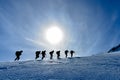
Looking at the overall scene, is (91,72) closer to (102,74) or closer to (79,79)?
(102,74)

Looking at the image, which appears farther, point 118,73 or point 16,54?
point 16,54

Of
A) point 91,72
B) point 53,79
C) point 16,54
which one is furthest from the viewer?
point 16,54

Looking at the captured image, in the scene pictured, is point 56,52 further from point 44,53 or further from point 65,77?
point 65,77

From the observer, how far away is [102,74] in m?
21.0

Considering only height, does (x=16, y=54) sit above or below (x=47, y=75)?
above

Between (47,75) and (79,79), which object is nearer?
(79,79)

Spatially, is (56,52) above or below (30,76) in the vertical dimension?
above

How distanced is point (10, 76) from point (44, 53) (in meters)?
19.3

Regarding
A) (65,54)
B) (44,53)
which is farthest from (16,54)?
(65,54)

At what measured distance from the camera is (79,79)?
1911cm

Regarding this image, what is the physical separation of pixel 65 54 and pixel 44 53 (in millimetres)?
4989

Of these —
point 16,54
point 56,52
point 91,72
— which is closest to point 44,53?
point 56,52

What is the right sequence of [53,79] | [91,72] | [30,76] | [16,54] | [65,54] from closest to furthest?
[53,79], [30,76], [91,72], [16,54], [65,54]

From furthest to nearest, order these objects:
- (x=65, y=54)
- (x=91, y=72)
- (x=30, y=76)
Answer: (x=65, y=54), (x=91, y=72), (x=30, y=76)
